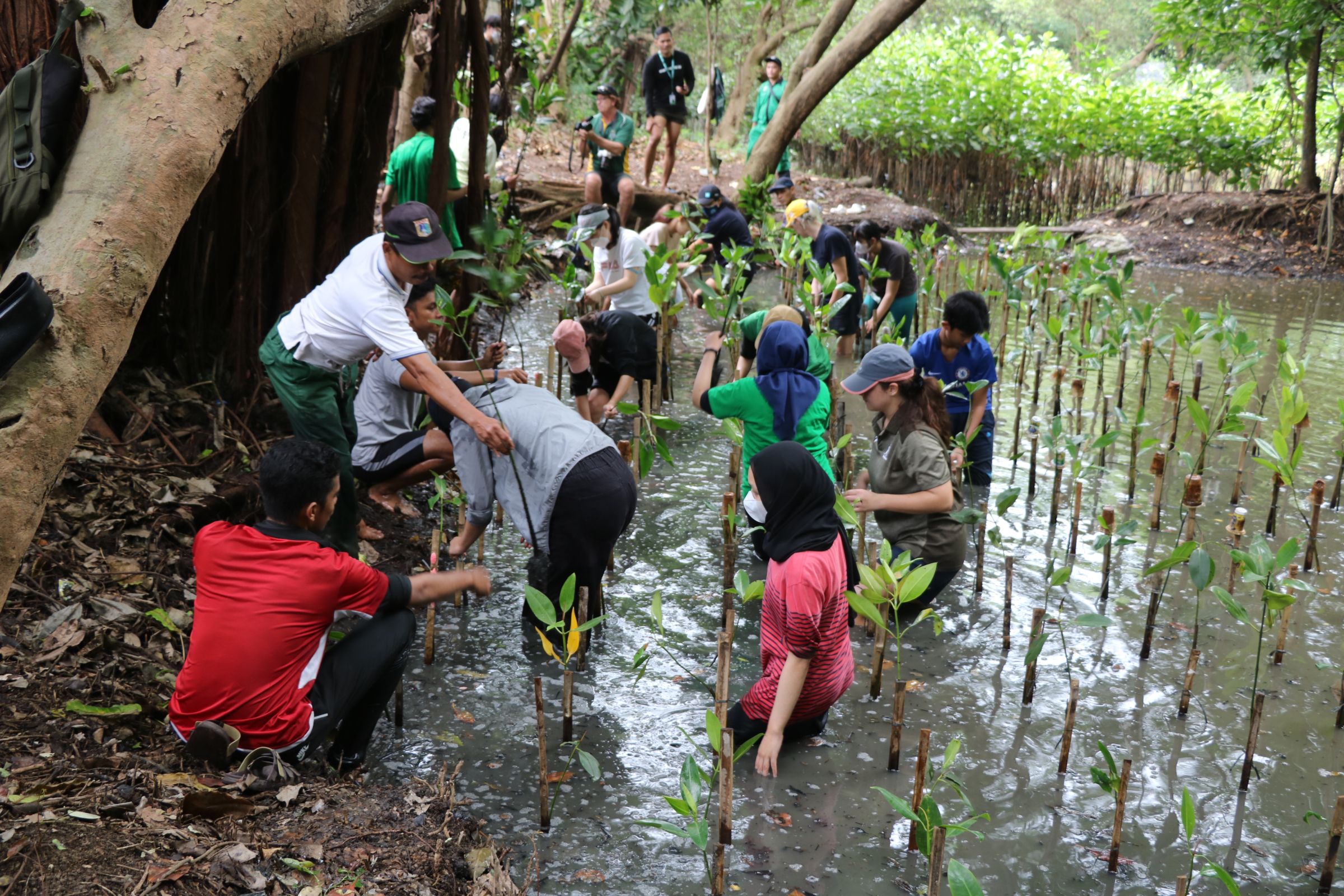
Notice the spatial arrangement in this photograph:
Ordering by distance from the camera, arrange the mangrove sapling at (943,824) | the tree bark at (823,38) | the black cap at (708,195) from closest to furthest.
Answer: the mangrove sapling at (943,824), the black cap at (708,195), the tree bark at (823,38)

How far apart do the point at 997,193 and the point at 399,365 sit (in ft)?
51.9

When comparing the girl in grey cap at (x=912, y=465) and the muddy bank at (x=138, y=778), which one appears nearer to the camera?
the muddy bank at (x=138, y=778)

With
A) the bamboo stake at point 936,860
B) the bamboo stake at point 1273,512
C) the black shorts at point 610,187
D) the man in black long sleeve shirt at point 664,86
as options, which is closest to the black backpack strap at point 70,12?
the bamboo stake at point 936,860

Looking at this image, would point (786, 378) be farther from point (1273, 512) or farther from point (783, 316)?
point (1273, 512)

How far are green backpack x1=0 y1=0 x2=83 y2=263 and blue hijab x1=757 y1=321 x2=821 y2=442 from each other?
2802 millimetres

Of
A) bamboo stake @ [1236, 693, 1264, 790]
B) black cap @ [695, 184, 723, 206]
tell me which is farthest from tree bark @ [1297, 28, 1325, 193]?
bamboo stake @ [1236, 693, 1264, 790]

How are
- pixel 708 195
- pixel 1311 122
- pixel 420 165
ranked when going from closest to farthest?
pixel 420 165
pixel 708 195
pixel 1311 122

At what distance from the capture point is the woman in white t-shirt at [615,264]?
274 inches

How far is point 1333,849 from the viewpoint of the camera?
2836 mm

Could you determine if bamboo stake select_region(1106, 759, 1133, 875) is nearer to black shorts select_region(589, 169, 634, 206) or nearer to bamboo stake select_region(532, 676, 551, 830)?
bamboo stake select_region(532, 676, 551, 830)

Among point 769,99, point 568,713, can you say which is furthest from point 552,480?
point 769,99

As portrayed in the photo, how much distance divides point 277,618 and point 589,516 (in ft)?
4.24

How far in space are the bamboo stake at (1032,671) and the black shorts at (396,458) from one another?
283cm

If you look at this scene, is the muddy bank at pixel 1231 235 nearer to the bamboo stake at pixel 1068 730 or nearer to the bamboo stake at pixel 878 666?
the bamboo stake at pixel 878 666
